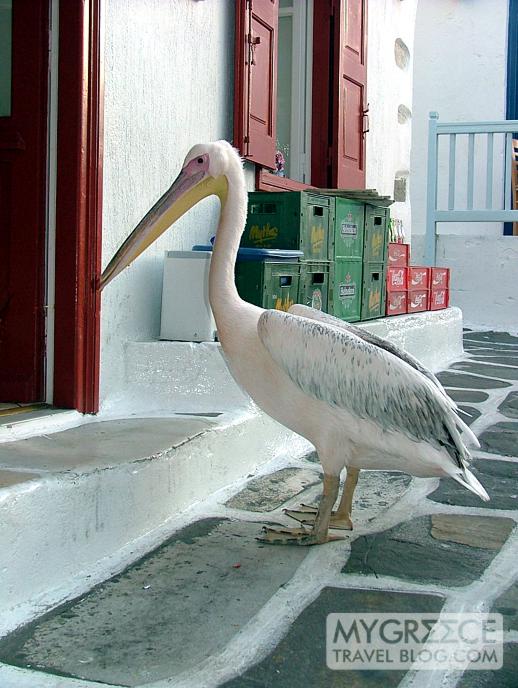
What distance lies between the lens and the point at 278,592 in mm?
2502

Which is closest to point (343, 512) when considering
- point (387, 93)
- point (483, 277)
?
point (387, 93)

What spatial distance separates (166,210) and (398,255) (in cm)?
415

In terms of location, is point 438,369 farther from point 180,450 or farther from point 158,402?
point 180,450

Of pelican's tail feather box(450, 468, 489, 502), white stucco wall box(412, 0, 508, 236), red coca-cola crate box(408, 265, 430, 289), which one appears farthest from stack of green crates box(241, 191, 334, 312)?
white stucco wall box(412, 0, 508, 236)

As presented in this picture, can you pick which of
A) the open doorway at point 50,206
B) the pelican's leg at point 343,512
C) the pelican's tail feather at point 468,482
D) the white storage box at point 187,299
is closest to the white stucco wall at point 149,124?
the white storage box at point 187,299

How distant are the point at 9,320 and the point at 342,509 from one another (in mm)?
1710

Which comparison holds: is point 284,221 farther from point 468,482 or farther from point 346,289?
point 468,482

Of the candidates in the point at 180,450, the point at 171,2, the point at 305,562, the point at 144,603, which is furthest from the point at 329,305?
the point at 144,603

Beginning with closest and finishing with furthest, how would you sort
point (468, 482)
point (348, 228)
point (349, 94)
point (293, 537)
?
point (468, 482)
point (293, 537)
point (348, 228)
point (349, 94)

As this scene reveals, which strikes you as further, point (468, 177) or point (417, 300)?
point (468, 177)

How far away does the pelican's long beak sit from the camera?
303 cm

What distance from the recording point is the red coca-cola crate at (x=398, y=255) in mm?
6738

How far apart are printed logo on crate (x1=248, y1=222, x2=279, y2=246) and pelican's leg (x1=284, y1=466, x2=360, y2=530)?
2.15 metres

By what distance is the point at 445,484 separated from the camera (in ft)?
12.2
